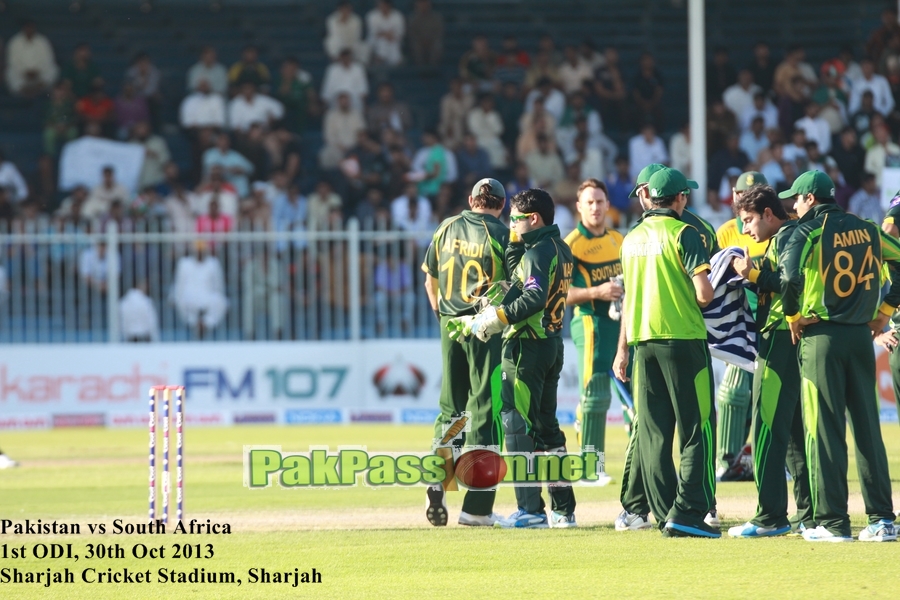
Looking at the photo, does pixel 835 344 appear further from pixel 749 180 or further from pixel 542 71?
pixel 542 71

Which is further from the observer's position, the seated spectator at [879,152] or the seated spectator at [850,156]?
the seated spectator at [850,156]

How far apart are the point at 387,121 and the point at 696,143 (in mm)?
6096

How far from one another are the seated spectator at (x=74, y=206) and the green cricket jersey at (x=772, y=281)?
14680mm

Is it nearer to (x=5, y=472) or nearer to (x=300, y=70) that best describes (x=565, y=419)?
(x=5, y=472)

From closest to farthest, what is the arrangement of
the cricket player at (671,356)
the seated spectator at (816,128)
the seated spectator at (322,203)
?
the cricket player at (671,356)
the seated spectator at (322,203)
the seated spectator at (816,128)

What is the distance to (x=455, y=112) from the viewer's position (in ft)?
76.9

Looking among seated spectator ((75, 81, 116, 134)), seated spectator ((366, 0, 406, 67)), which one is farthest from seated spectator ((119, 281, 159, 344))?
seated spectator ((366, 0, 406, 67))

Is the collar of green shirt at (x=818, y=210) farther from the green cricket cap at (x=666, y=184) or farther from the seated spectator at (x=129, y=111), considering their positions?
the seated spectator at (x=129, y=111)

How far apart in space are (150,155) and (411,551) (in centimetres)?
1561

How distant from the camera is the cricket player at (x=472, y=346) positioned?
9562 millimetres

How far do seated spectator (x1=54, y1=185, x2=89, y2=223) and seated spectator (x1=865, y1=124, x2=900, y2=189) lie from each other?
12.5 meters

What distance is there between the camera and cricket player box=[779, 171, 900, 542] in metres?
8.20

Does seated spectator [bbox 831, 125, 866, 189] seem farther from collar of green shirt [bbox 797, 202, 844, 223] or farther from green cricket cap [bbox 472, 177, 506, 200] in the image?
collar of green shirt [bbox 797, 202, 844, 223]

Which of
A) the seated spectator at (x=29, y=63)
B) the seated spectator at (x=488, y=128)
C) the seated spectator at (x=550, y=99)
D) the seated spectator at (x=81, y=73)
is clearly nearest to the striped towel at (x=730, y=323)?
the seated spectator at (x=488, y=128)
